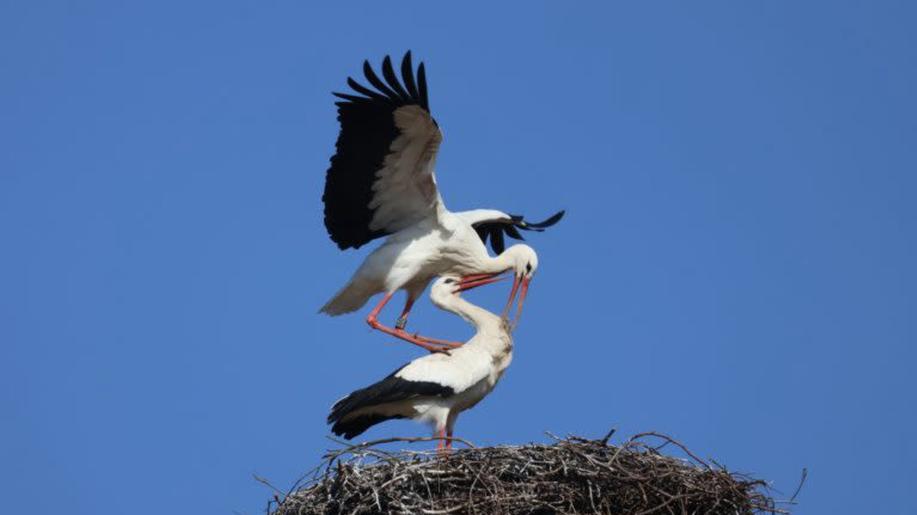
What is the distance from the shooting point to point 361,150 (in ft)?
46.7

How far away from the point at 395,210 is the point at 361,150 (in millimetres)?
767

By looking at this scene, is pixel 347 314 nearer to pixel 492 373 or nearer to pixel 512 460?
pixel 492 373

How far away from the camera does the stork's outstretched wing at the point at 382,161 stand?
1393cm

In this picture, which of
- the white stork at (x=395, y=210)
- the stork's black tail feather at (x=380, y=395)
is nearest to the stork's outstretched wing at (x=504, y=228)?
the white stork at (x=395, y=210)

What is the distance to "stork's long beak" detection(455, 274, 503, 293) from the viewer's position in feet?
47.7

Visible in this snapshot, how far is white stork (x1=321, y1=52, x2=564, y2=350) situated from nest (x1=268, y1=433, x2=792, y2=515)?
2580 millimetres

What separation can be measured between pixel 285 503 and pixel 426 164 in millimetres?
3496

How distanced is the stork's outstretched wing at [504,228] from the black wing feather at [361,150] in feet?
5.33

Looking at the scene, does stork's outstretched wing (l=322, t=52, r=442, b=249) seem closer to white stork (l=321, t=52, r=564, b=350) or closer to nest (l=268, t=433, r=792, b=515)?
white stork (l=321, t=52, r=564, b=350)

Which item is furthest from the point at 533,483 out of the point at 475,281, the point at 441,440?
the point at 475,281

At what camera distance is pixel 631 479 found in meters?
11.4

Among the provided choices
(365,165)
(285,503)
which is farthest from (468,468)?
(365,165)

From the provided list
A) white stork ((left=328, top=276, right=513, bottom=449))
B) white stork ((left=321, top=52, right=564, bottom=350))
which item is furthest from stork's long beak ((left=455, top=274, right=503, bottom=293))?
white stork ((left=328, top=276, right=513, bottom=449))

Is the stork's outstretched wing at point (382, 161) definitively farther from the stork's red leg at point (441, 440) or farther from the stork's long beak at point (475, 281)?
the stork's red leg at point (441, 440)
